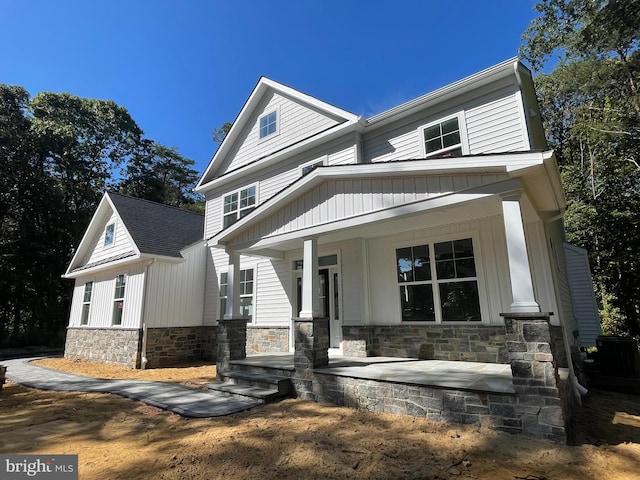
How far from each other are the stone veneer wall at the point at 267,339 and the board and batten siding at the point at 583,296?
7.84m

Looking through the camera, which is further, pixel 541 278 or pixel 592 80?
pixel 592 80

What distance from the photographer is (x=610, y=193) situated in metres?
13.6

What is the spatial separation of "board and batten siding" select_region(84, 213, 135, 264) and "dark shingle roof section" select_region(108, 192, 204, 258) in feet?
1.28

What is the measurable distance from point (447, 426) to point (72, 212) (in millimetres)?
25677

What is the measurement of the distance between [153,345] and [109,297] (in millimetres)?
3309

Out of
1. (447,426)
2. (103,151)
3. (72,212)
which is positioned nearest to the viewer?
(447,426)

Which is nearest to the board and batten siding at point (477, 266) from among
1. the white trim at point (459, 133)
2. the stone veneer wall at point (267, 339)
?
the white trim at point (459, 133)

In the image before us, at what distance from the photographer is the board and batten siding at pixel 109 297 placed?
34.1 ft

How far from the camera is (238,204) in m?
11.2

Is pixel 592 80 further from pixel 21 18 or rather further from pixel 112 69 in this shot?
pixel 21 18

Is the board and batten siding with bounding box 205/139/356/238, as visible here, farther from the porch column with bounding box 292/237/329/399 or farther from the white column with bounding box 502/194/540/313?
the white column with bounding box 502/194/540/313

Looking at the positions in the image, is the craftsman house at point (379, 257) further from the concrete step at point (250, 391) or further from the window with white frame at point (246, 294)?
the concrete step at point (250, 391)

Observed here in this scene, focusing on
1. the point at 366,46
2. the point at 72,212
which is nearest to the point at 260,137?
the point at 366,46

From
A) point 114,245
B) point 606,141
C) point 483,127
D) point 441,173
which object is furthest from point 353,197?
point 606,141
